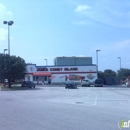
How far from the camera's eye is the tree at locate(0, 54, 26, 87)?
5756 centimetres

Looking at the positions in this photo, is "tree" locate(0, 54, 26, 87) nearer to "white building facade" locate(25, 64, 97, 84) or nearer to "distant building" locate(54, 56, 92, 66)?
"white building facade" locate(25, 64, 97, 84)

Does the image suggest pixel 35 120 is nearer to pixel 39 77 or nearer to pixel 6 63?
pixel 6 63

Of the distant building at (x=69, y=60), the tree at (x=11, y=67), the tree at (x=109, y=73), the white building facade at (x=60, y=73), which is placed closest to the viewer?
the tree at (x=11, y=67)

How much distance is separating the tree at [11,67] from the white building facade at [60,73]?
26.8m

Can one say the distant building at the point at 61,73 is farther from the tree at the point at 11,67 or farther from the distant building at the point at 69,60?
the distant building at the point at 69,60

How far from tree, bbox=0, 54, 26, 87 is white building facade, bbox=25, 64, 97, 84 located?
26755 mm

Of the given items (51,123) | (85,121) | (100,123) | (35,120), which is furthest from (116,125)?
(35,120)

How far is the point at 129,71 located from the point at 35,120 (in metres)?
118

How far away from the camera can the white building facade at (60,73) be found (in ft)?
284

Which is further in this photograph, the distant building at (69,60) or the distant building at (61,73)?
the distant building at (69,60)

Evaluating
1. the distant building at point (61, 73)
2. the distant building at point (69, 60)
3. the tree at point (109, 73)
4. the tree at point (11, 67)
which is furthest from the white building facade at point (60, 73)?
the distant building at point (69, 60)

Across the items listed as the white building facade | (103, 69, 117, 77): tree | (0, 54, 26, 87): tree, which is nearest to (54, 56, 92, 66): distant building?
(103, 69, 117, 77): tree

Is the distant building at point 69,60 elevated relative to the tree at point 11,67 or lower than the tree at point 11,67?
elevated

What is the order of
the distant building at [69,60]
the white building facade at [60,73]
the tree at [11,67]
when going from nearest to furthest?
the tree at [11,67], the white building facade at [60,73], the distant building at [69,60]
